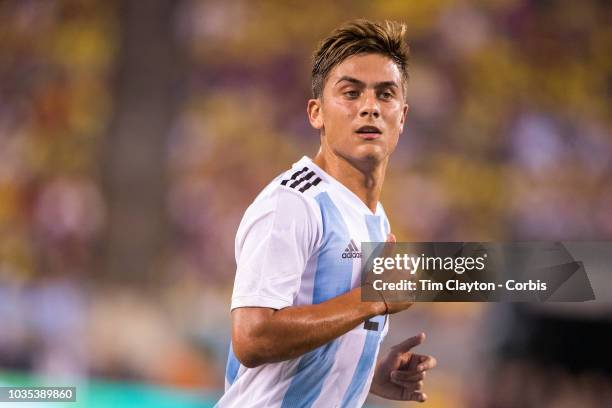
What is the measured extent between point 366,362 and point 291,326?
0.32m

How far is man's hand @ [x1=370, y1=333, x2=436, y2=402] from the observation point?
2.05 m

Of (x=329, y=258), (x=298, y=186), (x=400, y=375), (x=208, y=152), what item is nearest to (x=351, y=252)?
(x=329, y=258)

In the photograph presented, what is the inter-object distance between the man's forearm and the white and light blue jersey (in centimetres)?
4

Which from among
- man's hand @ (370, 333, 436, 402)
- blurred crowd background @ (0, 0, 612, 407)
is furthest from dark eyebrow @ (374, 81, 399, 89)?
blurred crowd background @ (0, 0, 612, 407)

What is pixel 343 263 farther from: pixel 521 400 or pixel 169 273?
pixel 169 273

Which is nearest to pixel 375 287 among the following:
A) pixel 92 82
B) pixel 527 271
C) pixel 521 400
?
pixel 527 271

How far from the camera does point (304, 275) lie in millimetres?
1826

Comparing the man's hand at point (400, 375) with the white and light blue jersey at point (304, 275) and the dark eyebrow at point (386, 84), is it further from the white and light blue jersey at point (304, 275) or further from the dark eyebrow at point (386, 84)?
the dark eyebrow at point (386, 84)

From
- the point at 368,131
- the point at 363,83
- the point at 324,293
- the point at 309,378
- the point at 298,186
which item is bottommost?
the point at 309,378

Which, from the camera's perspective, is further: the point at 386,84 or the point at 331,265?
the point at 386,84

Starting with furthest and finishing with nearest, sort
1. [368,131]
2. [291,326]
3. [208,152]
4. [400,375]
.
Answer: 1. [208,152]
2. [400,375]
3. [368,131]
4. [291,326]

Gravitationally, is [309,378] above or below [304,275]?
below

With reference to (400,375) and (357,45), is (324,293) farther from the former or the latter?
(357,45)

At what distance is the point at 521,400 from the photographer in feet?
14.9
